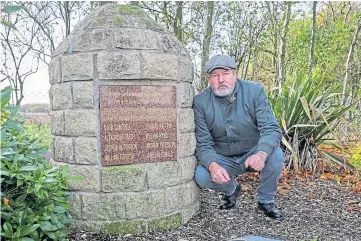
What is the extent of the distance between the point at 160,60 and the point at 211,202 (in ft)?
4.86

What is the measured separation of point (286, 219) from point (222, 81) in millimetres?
1297

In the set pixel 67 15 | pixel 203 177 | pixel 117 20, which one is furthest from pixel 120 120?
pixel 67 15

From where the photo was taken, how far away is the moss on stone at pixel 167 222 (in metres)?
3.03

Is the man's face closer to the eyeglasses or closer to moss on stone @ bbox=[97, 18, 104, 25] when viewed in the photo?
the eyeglasses

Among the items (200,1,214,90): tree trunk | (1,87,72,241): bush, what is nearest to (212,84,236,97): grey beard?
(1,87,72,241): bush

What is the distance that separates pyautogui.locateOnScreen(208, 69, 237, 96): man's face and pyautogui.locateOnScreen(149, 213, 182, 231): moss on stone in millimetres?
1078

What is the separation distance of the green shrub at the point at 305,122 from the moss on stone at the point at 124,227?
2.28 metres

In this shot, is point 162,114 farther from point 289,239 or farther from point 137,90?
point 289,239

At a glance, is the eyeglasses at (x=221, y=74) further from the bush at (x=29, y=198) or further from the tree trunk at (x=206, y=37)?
the tree trunk at (x=206, y=37)

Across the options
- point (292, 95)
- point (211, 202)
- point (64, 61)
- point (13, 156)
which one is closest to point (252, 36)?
point (292, 95)

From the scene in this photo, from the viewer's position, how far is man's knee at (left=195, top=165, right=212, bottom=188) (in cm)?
328

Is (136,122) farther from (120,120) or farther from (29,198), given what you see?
(29,198)

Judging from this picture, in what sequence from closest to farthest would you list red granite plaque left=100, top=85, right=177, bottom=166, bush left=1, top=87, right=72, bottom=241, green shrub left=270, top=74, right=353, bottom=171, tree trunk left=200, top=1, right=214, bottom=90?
bush left=1, top=87, right=72, bottom=241 → red granite plaque left=100, top=85, right=177, bottom=166 → green shrub left=270, top=74, right=353, bottom=171 → tree trunk left=200, top=1, right=214, bottom=90

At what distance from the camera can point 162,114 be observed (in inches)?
118
